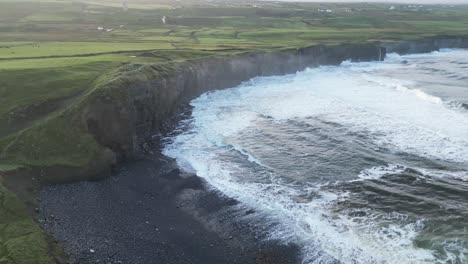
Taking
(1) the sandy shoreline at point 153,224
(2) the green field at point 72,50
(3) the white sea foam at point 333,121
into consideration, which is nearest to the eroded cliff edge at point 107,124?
(2) the green field at point 72,50

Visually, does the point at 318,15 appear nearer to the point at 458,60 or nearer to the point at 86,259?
the point at 458,60

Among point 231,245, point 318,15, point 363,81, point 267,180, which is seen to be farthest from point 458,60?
point 231,245

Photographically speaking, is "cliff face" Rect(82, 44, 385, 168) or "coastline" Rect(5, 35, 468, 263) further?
"cliff face" Rect(82, 44, 385, 168)

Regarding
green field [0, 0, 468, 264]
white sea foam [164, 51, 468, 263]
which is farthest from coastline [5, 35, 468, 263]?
green field [0, 0, 468, 264]

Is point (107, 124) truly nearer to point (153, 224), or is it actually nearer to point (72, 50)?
point (153, 224)

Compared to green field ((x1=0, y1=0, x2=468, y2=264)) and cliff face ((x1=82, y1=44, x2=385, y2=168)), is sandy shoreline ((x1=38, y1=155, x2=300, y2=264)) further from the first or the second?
cliff face ((x1=82, y1=44, x2=385, y2=168))

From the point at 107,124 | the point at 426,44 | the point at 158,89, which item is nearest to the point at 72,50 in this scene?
the point at 158,89

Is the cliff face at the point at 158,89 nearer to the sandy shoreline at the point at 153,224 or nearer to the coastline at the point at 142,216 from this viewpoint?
the coastline at the point at 142,216
